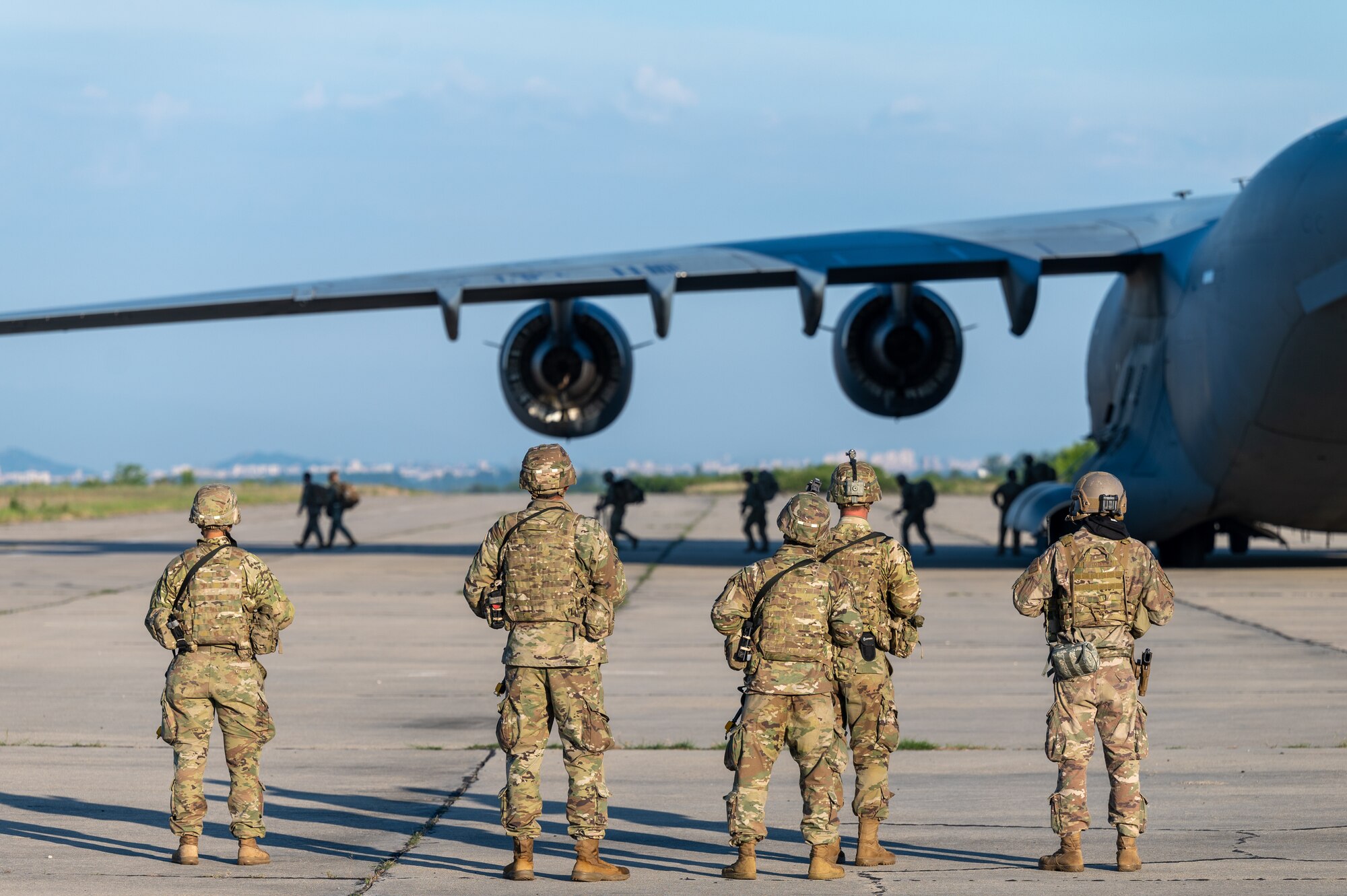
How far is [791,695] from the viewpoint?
255 inches

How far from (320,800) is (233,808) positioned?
1392 millimetres

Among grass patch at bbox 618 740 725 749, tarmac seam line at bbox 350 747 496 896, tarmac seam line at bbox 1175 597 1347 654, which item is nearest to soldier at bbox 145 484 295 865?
tarmac seam line at bbox 350 747 496 896

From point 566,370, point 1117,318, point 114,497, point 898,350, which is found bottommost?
point 114,497

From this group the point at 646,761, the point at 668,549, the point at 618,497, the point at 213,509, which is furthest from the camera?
the point at 668,549

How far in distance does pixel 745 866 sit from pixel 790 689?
695 mm

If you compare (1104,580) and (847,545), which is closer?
(1104,580)

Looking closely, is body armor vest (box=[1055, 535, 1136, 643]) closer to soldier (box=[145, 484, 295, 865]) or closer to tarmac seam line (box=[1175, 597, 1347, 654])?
soldier (box=[145, 484, 295, 865])

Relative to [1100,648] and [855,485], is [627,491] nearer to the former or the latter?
[855,485]

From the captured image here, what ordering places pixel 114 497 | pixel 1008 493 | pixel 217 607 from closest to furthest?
pixel 217 607, pixel 1008 493, pixel 114 497

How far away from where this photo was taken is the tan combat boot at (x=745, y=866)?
21.1ft

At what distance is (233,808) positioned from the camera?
6703 mm

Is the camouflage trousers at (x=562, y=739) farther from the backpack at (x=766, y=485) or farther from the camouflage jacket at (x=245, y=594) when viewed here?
the backpack at (x=766, y=485)

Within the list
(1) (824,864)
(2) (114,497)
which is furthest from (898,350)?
(2) (114,497)

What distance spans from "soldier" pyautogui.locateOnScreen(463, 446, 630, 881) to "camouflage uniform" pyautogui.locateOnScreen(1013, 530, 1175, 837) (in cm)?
171
